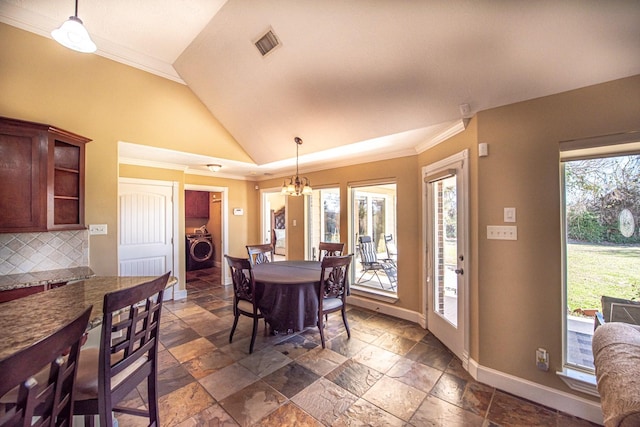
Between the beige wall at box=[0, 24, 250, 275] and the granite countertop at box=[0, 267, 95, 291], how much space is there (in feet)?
1.22

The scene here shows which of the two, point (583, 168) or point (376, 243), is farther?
point (376, 243)

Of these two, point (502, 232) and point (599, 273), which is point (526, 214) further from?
point (599, 273)

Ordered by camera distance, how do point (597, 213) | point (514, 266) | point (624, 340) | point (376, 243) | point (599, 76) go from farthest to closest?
1. point (376, 243)
2. point (514, 266)
3. point (597, 213)
4. point (599, 76)
5. point (624, 340)

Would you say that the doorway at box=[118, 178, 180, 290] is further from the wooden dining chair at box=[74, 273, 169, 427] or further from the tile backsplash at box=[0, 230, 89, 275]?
the wooden dining chair at box=[74, 273, 169, 427]

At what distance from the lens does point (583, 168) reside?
74.8 inches

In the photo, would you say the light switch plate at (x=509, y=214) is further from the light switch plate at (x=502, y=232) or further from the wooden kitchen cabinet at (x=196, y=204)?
the wooden kitchen cabinet at (x=196, y=204)

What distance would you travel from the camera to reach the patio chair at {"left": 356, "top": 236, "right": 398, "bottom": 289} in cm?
419

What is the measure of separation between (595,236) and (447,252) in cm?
119

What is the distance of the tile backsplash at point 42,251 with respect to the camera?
2.31 m

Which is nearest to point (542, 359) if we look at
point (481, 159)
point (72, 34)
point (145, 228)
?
point (481, 159)

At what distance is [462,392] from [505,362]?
1.44ft

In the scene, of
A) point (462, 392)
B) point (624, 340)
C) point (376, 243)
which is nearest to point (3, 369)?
point (624, 340)

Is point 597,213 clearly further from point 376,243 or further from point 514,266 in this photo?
point 376,243

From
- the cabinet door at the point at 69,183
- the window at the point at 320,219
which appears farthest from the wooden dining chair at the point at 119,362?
the window at the point at 320,219
